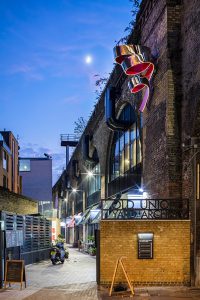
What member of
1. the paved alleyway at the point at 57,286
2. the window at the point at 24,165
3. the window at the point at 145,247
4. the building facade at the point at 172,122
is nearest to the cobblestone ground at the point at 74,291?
the paved alleyway at the point at 57,286

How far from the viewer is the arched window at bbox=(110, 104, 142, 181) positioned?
24.2 m

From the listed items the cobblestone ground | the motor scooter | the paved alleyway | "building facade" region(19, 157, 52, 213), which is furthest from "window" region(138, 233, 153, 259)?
"building facade" region(19, 157, 52, 213)

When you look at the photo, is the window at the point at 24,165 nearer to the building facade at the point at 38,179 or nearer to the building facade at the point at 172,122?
the building facade at the point at 38,179

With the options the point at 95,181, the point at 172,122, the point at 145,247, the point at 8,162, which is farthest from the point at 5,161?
the point at 145,247

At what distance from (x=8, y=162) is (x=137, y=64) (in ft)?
136

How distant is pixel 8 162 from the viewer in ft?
189

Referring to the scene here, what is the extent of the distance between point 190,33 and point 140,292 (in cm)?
863

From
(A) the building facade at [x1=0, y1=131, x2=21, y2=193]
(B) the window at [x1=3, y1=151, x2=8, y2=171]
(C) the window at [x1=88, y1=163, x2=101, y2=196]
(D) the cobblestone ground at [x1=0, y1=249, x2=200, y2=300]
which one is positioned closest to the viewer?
(D) the cobblestone ground at [x1=0, y1=249, x2=200, y2=300]

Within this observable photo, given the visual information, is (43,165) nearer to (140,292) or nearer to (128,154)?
(128,154)

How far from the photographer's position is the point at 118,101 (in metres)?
26.8

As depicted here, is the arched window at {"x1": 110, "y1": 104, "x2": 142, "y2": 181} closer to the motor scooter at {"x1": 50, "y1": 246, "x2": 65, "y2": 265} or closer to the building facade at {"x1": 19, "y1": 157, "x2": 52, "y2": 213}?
the motor scooter at {"x1": 50, "y1": 246, "x2": 65, "y2": 265}

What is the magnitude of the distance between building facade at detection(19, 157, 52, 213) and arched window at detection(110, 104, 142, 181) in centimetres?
4099

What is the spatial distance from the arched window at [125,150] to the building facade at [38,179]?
41.0 meters

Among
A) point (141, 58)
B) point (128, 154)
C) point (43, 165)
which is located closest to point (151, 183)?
point (141, 58)
